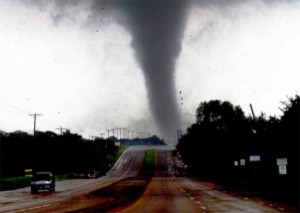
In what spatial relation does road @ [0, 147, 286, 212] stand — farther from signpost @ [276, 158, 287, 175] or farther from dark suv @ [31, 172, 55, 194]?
dark suv @ [31, 172, 55, 194]

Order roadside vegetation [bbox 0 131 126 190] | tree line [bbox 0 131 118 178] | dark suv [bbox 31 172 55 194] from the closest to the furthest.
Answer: dark suv [bbox 31 172 55 194], roadside vegetation [bbox 0 131 126 190], tree line [bbox 0 131 118 178]

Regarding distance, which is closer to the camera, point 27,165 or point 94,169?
point 27,165

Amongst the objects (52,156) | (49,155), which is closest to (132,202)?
(49,155)

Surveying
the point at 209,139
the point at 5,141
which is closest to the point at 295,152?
the point at 209,139

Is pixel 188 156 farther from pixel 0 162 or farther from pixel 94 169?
pixel 0 162

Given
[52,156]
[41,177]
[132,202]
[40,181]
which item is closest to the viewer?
[132,202]

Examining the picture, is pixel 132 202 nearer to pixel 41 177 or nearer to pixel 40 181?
pixel 40 181

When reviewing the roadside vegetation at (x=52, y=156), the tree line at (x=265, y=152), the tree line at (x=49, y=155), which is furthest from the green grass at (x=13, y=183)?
the tree line at (x=49, y=155)

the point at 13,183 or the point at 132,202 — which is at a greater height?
the point at 13,183

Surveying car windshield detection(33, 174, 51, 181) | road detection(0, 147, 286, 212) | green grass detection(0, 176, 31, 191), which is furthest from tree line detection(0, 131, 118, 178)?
road detection(0, 147, 286, 212)
